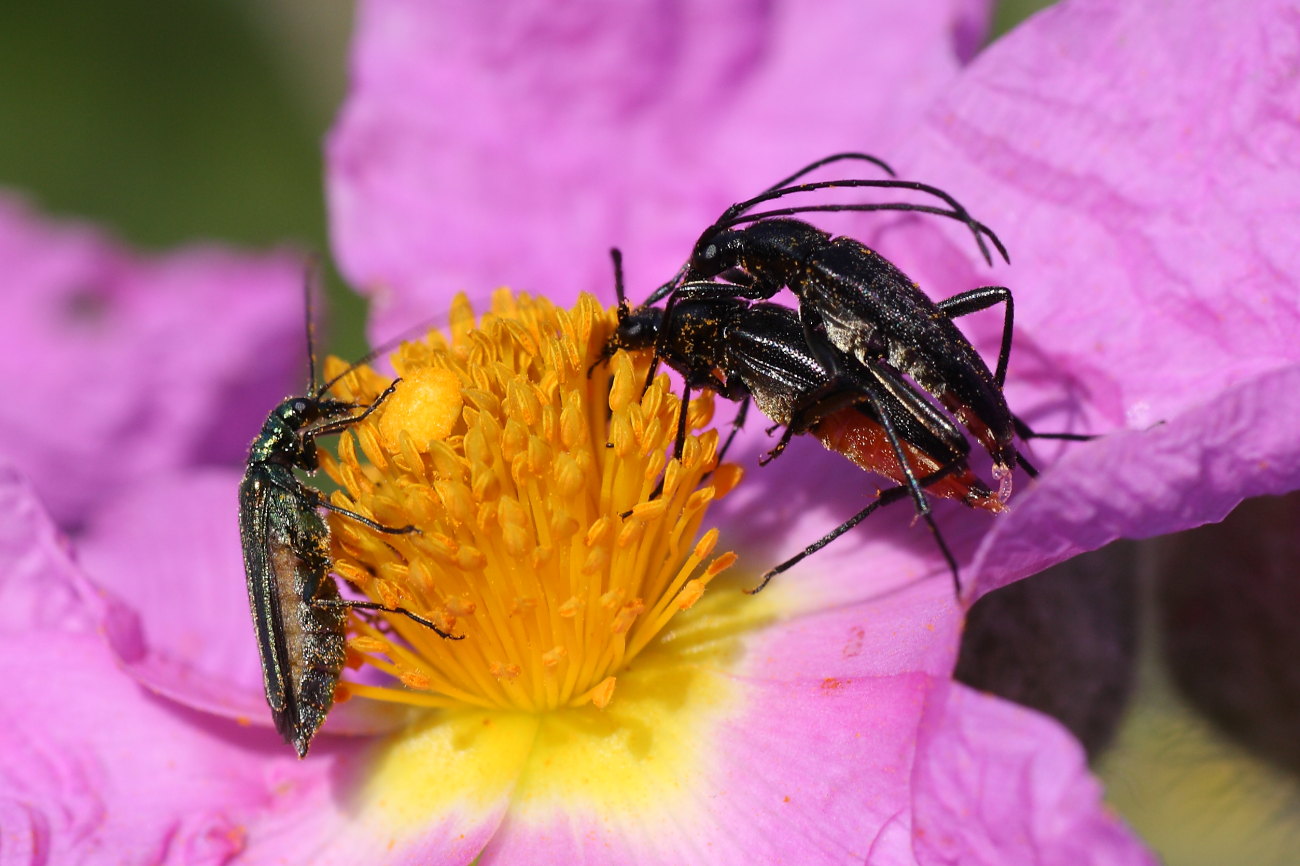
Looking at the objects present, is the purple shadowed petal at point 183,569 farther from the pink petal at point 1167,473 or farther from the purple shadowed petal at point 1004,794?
the pink petal at point 1167,473

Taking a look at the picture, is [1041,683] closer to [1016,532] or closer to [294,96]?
[1016,532]

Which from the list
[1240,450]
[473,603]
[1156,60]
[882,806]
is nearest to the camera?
[1240,450]

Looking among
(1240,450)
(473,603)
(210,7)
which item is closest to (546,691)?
(473,603)

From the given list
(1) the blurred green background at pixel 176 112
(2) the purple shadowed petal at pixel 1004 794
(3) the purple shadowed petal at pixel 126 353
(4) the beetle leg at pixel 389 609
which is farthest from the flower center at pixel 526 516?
(1) the blurred green background at pixel 176 112

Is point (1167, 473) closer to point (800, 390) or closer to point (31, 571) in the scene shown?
point (800, 390)

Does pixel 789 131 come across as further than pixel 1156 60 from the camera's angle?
Yes

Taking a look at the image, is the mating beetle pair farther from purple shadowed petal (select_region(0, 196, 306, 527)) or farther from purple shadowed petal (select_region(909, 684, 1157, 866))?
purple shadowed petal (select_region(0, 196, 306, 527))

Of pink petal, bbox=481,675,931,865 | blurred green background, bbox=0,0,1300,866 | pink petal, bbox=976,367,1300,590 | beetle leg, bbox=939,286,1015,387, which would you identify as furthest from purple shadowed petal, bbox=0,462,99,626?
blurred green background, bbox=0,0,1300,866
